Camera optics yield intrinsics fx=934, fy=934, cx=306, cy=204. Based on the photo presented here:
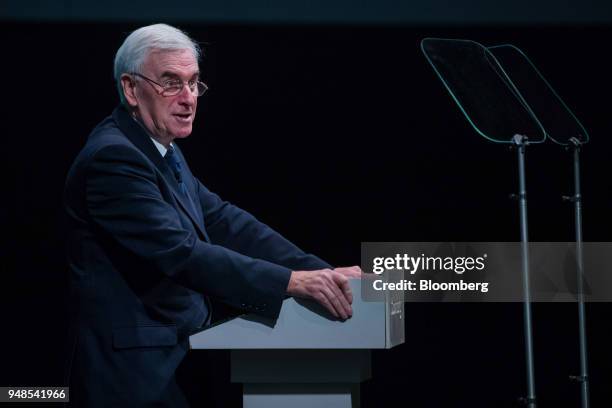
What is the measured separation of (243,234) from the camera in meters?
2.58

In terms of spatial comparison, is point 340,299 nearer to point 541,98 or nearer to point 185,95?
point 185,95

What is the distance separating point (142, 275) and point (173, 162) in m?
0.36

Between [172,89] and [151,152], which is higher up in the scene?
[172,89]

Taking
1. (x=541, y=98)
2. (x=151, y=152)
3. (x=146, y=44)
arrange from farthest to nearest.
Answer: (x=541, y=98)
(x=146, y=44)
(x=151, y=152)

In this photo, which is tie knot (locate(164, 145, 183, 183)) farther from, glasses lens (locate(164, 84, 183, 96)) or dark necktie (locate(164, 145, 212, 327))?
glasses lens (locate(164, 84, 183, 96))

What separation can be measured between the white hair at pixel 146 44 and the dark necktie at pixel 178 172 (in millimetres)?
169

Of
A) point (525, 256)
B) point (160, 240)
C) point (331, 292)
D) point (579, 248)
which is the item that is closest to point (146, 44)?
point (160, 240)

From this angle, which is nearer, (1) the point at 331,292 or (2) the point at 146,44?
(1) the point at 331,292

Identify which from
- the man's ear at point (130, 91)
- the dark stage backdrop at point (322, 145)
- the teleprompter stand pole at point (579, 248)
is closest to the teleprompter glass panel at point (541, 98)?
the teleprompter stand pole at point (579, 248)

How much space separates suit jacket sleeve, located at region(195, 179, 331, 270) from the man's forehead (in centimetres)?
45

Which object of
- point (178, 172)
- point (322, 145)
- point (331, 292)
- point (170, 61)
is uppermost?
point (322, 145)

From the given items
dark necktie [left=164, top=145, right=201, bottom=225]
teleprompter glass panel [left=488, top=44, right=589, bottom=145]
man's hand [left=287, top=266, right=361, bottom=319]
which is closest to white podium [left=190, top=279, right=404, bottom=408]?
man's hand [left=287, top=266, right=361, bottom=319]

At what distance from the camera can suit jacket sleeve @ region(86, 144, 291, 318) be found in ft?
6.26

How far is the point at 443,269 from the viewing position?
3676mm
